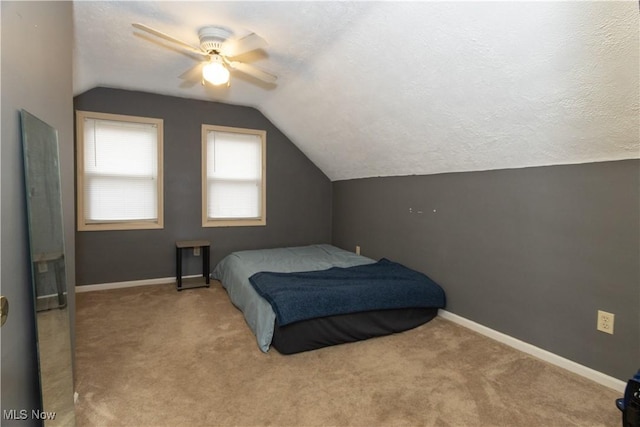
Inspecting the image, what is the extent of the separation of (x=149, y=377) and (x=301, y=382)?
973 mm

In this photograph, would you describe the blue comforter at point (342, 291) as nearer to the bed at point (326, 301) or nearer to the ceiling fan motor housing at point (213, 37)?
the bed at point (326, 301)

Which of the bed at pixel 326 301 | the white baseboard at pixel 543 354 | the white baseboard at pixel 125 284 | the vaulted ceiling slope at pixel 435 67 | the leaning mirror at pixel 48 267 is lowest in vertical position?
the white baseboard at pixel 543 354

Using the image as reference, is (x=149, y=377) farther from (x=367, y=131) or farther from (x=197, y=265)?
(x=367, y=131)

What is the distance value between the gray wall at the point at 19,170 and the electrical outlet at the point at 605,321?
299cm

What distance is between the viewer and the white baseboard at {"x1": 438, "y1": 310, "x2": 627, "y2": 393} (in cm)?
202

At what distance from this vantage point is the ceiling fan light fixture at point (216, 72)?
2416mm

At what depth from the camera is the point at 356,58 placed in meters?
2.58

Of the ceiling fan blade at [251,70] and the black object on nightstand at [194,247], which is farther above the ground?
the ceiling fan blade at [251,70]

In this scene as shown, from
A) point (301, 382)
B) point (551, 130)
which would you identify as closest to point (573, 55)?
point (551, 130)

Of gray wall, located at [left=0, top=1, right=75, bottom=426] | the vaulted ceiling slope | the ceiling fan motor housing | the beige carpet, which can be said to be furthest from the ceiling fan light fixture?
the beige carpet

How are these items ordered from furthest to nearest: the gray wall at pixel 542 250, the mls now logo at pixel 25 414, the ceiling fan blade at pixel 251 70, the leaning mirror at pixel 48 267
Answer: the ceiling fan blade at pixel 251 70
the gray wall at pixel 542 250
the leaning mirror at pixel 48 267
the mls now logo at pixel 25 414

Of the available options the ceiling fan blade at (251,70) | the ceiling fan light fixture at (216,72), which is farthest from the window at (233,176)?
the ceiling fan light fixture at (216,72)

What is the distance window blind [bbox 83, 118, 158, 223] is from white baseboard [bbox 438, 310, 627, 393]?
3.70 metres

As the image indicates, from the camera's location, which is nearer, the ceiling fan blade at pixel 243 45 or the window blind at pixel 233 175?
the ceiling fan blade at pixel 243 45
